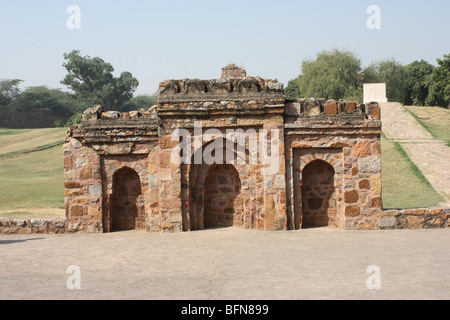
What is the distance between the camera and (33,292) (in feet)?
21.6

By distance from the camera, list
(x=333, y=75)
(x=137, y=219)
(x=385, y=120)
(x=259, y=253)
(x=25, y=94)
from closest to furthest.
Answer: (x=259, y=253)
(x=137, y=219)
(x=385, y=120)
(x=333, y=75)
(x=25, y=94)

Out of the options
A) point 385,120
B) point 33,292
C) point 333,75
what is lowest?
point 33,292

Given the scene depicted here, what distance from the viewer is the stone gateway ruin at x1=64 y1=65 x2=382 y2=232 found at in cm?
1137

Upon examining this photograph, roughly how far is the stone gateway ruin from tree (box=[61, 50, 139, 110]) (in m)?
53.4

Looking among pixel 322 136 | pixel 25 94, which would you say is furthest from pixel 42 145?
pixel 322 136

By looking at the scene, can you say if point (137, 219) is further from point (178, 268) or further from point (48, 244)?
point (178, 268)

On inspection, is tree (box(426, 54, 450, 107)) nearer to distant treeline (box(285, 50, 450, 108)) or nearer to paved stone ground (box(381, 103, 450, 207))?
distant treeline (box(285, 50, 450, 108))

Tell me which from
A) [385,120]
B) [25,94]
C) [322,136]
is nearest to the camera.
Result: [322,136]

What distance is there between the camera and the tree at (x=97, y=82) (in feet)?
211

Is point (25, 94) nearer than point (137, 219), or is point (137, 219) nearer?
point (137, 219)

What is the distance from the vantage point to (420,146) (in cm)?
2831

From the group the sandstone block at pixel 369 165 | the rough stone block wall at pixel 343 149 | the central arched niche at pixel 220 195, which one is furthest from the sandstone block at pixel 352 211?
the central arched niche at pixel 220 195

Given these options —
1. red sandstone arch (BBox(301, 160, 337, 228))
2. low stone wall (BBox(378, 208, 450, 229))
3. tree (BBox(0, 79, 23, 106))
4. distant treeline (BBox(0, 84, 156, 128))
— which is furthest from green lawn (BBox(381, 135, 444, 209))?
tree (BBox(0, 79, 23, 106))

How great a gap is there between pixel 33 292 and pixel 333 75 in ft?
132
